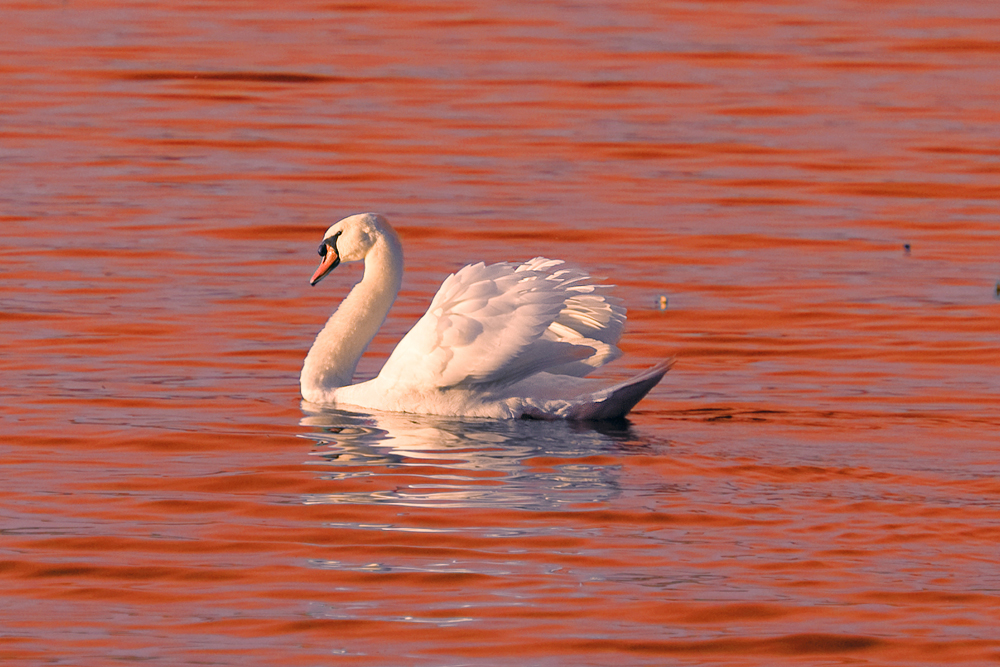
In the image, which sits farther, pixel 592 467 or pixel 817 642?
pixel 592 467

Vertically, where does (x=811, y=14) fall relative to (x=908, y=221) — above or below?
above

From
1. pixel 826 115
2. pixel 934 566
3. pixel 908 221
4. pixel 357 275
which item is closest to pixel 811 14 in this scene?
pixel 826 115

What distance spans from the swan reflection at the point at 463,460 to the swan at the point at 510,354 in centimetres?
12

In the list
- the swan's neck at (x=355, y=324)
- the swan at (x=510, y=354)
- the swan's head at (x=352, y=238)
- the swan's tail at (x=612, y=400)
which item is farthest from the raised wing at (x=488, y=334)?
the swan's head at (x=352, y=238)

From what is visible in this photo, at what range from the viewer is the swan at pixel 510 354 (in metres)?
11.3

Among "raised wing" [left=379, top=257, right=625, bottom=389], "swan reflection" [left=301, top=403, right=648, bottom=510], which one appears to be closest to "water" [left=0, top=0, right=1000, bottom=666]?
"swan reflection" [left=301, top=403, right=648, bottom=510]

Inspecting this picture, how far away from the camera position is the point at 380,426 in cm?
1162

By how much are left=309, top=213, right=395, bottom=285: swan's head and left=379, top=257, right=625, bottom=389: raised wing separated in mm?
1524

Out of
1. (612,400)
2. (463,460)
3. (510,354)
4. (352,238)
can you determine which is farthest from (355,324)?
(463,460)

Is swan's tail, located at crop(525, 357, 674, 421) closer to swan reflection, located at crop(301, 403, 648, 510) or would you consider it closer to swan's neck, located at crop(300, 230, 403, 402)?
swan reflection, located at crop(301, 403, 648, 510)

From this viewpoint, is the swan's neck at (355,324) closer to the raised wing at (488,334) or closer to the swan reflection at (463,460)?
the swan reflection at (463,460)

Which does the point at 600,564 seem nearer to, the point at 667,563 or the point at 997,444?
the point at 667,563

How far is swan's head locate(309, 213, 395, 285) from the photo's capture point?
13125 millimetres

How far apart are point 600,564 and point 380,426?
357cm
